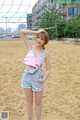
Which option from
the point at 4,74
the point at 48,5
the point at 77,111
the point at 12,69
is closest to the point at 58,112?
the point at 77,111

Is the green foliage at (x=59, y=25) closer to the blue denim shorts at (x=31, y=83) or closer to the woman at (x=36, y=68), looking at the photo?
the woman at (x=36, y=68)

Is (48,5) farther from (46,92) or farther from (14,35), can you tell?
(46,92)

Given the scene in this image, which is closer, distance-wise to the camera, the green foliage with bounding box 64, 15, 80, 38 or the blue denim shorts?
the blue denim shorts

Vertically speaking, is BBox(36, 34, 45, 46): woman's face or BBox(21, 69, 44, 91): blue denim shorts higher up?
BBox(36, 34, 45, 46): woman's face

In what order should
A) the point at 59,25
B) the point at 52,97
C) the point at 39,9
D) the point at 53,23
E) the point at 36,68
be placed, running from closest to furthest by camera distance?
the point at 36,68 → the point at 52,97 → the point at 59,25 → the point at 53,23 → the point at 39,9

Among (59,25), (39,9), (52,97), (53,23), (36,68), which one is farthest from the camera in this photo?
(39,9)

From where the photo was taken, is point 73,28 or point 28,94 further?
point 73,28

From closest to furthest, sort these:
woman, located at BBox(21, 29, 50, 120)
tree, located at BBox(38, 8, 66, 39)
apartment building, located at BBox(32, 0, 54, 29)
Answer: woman, located at BBox(21, 29, 50, 120), tree, located at BBox(38, 8, 66, 39), apartment building, located at BBox(32, 0, 54, 29)

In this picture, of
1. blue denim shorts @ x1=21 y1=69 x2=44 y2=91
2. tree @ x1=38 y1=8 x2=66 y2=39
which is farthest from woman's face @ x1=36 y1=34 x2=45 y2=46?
tree @ x1=38 y1=8 x2=66 y2=39

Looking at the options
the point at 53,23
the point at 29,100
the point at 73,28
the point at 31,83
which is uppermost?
the point at 53,23

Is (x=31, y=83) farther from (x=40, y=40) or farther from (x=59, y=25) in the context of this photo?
(x=59, y=25)

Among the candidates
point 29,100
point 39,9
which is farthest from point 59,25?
point 29,100

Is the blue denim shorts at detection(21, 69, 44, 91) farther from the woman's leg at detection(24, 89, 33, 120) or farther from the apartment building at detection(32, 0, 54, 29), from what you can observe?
the apartment building at detection(32, 0, 54, 29)

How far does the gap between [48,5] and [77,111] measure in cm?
7900
